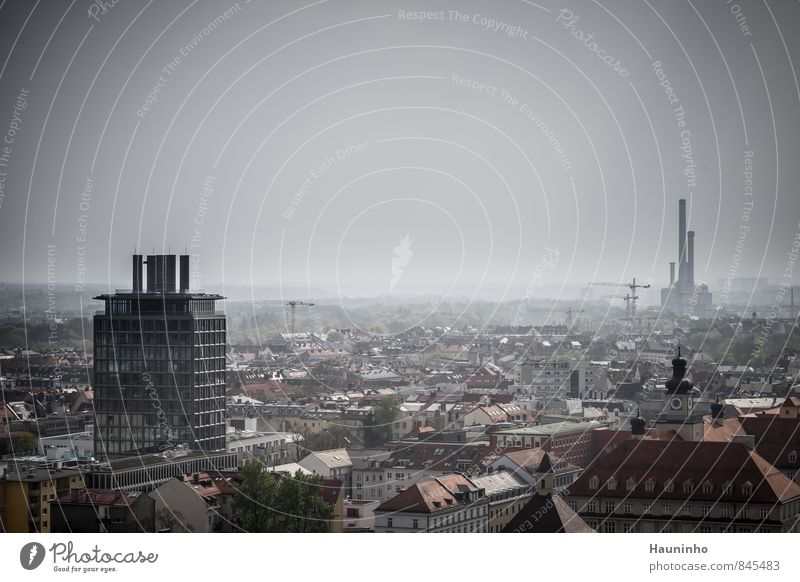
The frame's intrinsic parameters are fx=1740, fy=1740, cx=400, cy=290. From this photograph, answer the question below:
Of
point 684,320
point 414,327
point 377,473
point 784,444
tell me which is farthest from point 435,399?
point 414,327

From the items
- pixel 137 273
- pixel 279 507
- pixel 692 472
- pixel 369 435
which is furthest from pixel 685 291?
pixel 279 507

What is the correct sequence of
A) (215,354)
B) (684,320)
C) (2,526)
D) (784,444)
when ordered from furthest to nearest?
(684,320) → (215,354) → (784,444) → (2,526)

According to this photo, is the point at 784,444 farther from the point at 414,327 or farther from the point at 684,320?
the point at 414,327

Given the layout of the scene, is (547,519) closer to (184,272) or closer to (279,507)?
(279,507)

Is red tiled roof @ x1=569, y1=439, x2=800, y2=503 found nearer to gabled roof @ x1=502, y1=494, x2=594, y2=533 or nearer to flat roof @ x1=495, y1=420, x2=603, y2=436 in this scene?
gabled roof @ x1=502, y1=494, x2=594, y2=533

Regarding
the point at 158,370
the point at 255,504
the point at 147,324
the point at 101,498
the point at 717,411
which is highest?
the point at 147,324
